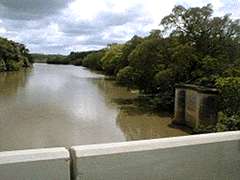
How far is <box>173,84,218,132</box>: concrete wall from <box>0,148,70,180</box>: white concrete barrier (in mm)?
8809

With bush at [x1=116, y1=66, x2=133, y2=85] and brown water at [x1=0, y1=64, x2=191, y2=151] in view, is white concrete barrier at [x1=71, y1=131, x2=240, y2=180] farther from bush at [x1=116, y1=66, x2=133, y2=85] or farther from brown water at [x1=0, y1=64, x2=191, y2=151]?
bush at [x1=116, y1=66, x2=133, y2=85]

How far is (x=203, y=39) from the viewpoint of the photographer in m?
15.1

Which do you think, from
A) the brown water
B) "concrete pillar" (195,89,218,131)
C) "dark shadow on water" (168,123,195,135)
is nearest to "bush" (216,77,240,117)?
"concrete pillar" (195,89,218,131)

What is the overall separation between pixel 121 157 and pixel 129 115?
12.4 m

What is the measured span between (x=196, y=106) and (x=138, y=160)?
28.9ft

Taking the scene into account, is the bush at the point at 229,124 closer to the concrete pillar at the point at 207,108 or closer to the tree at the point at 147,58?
the concrete pillar at the point at 207,108

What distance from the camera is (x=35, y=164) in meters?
1.90

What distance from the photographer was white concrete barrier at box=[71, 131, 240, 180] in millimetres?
2058

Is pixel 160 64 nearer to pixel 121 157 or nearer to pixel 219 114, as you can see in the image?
pixel 219 114

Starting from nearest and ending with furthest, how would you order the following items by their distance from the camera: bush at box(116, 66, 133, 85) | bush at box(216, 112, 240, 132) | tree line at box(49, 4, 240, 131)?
bush at box(216, 112, 240, 132) → tree line at box(49, 4, 240, 131) → bush at box(116, 66, 133, 85)

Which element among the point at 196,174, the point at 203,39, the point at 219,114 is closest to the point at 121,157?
the point at 196,174

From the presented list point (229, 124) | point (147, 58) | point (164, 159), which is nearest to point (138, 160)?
point (164, 159)

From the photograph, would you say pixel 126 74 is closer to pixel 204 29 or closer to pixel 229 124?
pixel 204 29

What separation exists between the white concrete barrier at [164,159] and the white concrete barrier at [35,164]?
10 cm
